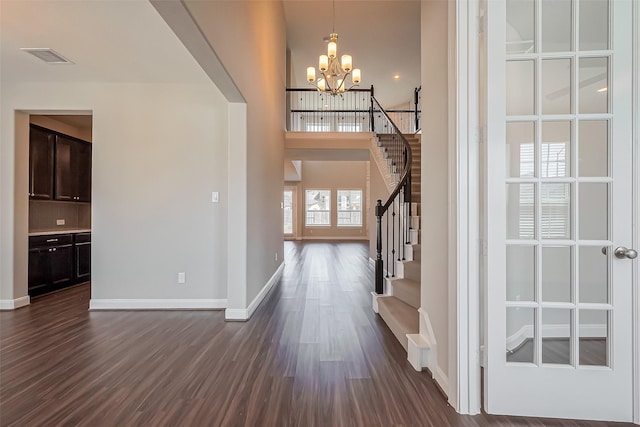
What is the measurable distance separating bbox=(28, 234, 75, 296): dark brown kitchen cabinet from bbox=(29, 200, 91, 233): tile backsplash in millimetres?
535

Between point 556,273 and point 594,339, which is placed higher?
point 556,273

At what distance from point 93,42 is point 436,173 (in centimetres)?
343

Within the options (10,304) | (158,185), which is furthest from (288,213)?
(10,304)

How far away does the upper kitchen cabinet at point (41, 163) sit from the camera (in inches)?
168

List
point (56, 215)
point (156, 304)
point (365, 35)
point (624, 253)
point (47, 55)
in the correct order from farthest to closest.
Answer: point (365, 35)
point (56, 215)
point (156, 304)
point (47, 55)
point (624, 253)

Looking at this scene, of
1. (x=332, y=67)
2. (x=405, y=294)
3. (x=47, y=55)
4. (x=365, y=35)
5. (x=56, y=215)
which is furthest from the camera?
(x=365, y=35)

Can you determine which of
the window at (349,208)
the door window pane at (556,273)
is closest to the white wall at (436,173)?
the door window pane at (556,273)

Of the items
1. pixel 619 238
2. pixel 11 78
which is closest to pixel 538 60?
pixel 619 238

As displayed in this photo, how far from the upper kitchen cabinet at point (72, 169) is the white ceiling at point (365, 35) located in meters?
4.91

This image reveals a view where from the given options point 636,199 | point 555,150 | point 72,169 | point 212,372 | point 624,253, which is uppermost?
point 72,169

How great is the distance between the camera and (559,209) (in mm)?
1747

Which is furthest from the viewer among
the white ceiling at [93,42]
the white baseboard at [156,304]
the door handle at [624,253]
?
the white baseboard at [156,304]

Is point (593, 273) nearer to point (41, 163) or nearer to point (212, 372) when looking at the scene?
point (212, 372)

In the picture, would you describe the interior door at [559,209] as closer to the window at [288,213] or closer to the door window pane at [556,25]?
the door window pane at [556,25]
